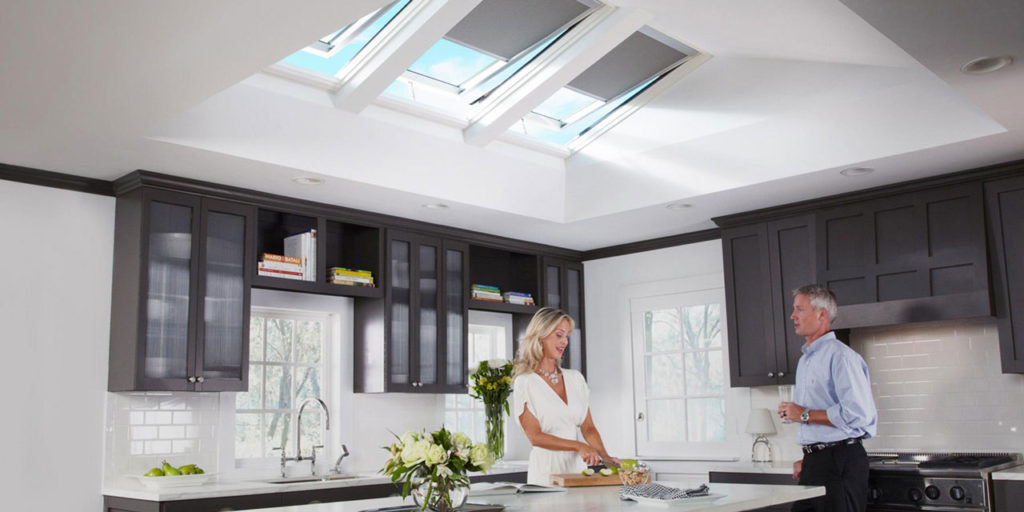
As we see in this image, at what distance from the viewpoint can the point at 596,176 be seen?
626 cm

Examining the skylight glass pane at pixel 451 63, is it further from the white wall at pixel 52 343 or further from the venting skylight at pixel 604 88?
the white wall at pixel 52 343

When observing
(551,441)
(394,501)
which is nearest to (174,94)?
(394,501)

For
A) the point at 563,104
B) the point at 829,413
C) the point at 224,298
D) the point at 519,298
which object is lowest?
the point at 829,413

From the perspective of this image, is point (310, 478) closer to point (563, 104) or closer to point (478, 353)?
point (478, 353)

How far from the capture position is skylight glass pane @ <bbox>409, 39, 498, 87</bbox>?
5012mm

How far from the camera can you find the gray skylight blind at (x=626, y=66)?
5.24m

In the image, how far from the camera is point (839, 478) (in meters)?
4.29

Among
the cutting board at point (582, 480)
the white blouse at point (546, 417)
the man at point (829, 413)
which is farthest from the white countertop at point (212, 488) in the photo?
the man at point (829, 413)

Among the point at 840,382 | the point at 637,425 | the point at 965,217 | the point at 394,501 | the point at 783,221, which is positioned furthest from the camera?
the point at 637,425

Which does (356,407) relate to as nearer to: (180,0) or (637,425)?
(637,425)

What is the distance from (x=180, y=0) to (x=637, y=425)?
498cm

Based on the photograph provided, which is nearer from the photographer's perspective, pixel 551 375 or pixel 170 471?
pixel 551 375

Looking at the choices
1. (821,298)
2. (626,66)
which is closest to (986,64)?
(821,298)

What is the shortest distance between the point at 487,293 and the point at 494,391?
0.74m
